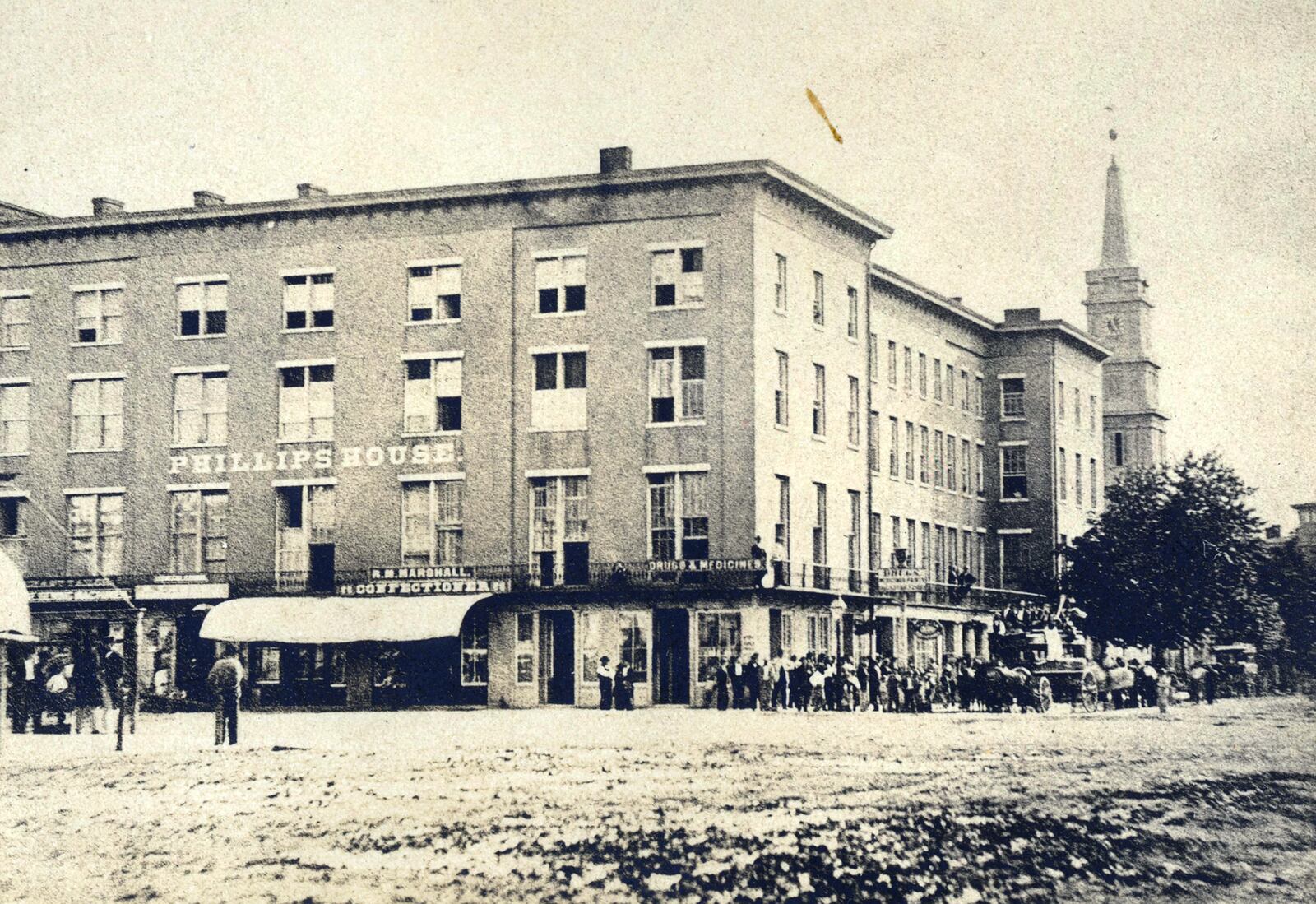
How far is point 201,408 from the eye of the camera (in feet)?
89.5

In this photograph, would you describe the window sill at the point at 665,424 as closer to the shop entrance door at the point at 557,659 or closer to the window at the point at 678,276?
the window at the point at 678,276

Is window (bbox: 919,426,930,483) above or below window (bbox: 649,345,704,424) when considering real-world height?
below

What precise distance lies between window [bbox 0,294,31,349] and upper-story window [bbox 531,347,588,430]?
897cm

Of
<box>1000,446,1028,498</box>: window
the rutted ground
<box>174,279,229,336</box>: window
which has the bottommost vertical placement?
the rutted ground

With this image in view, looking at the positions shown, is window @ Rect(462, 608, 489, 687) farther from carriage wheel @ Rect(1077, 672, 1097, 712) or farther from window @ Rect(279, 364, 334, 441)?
carriage wheel @ Rect(1077, 672, 1097, 712)

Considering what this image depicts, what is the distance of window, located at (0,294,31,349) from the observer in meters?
23.5

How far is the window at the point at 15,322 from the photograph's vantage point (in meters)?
23.5

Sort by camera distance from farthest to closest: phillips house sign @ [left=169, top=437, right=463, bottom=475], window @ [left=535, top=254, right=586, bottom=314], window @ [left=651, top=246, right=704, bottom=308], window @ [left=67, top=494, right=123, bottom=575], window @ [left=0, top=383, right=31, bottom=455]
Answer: window @ [left=535, top=254, right=586, bottom=314] < window @ [left=651, top=246, right=704, bottom=308] < phillips house sign @ [left=169, top=437, right=463, bottom=475] < window @ [left=67, top=494, right=123, bottom=575] < window @ [left=0, top=383, right=31, bottom=455]

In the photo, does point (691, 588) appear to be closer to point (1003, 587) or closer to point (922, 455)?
point (1003, 587)

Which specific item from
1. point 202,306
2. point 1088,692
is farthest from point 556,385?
point 1088,692

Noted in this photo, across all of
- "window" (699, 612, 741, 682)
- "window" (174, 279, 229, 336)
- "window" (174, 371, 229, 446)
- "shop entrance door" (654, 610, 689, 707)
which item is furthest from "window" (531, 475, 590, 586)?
"window" (174, 279, 229, 336)

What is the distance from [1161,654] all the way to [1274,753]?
9.26m

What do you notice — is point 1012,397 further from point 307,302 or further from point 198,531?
point 198,531

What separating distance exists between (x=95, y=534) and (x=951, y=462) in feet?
59.0
